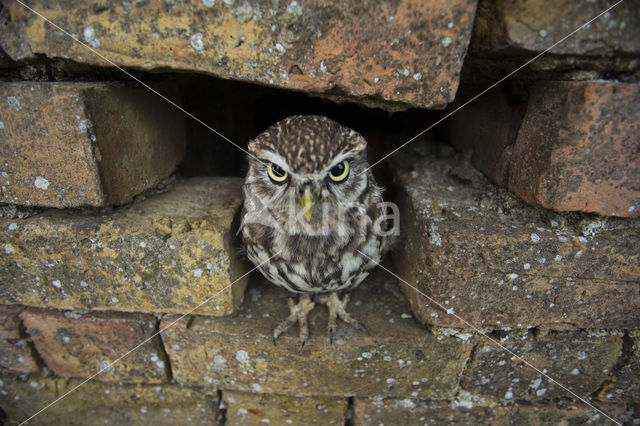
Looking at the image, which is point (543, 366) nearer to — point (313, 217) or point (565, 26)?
point (313, 217)

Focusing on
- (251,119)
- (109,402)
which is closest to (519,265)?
(251,119)

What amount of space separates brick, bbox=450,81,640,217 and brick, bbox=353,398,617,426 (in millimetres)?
930

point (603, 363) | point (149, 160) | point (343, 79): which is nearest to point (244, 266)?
point (149, 160)

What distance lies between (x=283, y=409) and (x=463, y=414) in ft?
2.56

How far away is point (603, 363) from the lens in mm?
1421

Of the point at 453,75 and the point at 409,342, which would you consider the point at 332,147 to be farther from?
the point at 409,342

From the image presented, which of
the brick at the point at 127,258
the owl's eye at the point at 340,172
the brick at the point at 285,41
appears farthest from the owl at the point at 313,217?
the brick at the point at 285,41

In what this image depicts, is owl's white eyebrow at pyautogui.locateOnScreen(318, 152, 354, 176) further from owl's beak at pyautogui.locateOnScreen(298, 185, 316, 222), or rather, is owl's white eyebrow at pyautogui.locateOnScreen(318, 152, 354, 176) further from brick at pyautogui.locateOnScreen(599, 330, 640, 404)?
brick at pyautogui.locateOnScreen(599, 330, 640, 404)

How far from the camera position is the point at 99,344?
1.49 metres

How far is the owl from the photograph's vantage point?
132 centimetres

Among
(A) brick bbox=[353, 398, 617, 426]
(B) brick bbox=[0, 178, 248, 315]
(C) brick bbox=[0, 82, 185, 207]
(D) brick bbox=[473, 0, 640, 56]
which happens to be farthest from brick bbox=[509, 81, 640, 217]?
(C) brick bbox=[0, 82, 185, 207]

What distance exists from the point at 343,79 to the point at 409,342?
99cm

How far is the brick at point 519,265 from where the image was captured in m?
1.21

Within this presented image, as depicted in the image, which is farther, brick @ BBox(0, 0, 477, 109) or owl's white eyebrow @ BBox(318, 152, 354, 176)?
owl's white eyebrow @ BBox(318, 152, 354, 176)
